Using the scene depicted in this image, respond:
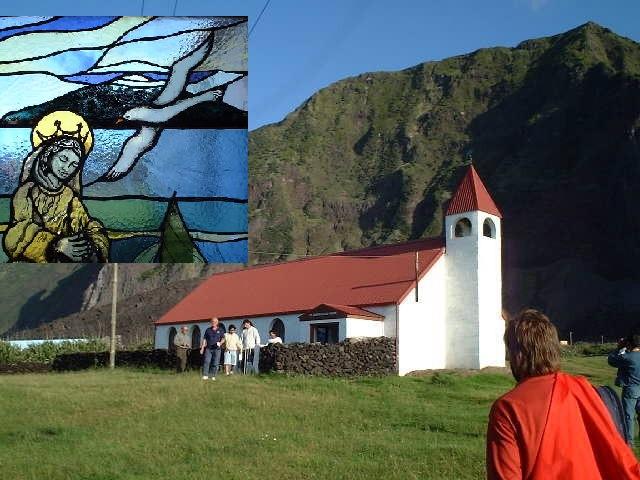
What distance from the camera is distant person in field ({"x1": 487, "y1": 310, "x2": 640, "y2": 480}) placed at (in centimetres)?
398

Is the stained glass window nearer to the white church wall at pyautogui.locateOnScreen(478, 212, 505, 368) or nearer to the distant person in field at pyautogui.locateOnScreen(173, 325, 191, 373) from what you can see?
the distant person in field at pyautogui.locateOnScreen(173, 325, 191, 373)

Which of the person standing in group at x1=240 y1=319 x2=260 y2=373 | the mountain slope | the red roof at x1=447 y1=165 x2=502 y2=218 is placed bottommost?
the person standing in group at x1=240 y1=319 x2=260 y2=373

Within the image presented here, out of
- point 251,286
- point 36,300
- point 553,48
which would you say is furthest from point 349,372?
point 553,48

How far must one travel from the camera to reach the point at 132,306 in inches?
3337

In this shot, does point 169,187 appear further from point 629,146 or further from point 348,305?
point 629,146

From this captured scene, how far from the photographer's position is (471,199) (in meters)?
→ 36.9

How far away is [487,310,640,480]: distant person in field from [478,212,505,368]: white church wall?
3174 centimetres

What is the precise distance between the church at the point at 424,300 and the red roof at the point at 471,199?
42 mm

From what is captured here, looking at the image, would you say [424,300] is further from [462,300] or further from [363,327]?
[363,327]

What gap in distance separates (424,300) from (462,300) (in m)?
1.60

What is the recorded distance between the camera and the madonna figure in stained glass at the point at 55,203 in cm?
1520

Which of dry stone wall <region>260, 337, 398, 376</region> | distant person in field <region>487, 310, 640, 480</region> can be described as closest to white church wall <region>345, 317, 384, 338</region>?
dry stone wall <region>260, 337, 398, 376</region>

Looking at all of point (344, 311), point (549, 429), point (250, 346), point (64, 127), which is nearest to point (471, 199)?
point (344, 311)

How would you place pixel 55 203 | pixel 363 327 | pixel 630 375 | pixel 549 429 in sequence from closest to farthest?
pixel 549 429 < pixel 630 375 < pixel 55 203 < pixel 363 327
